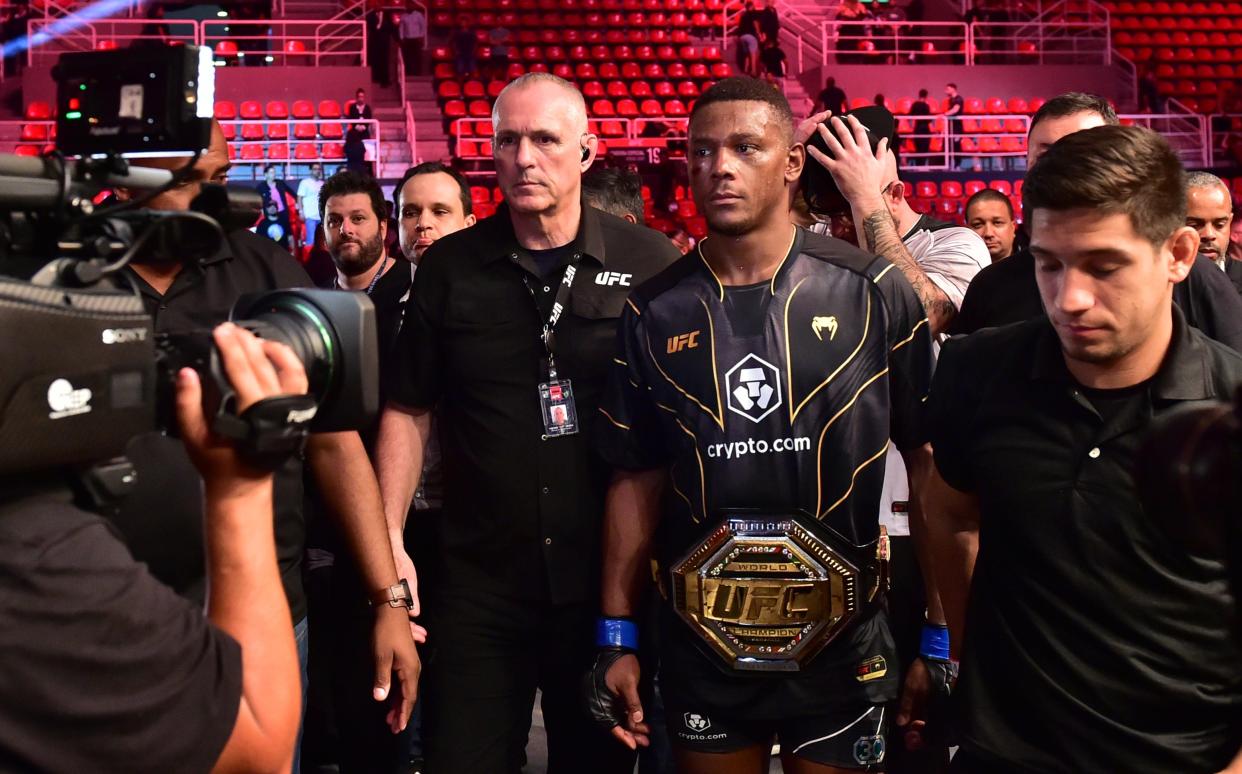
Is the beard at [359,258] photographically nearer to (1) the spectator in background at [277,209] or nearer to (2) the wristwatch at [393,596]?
(2) the wristwatch at [393,596]

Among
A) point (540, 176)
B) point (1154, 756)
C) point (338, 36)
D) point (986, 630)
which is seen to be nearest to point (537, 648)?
point (540, 176)

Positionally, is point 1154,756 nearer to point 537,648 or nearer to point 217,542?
point 217,542

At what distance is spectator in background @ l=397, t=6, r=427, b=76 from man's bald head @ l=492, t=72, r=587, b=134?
13.1 metres

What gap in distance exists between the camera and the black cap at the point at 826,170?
301 centimetres

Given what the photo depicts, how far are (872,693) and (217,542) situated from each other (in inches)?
58.3

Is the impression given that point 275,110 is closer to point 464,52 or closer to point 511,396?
point 464,52

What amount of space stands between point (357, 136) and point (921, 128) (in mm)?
7148

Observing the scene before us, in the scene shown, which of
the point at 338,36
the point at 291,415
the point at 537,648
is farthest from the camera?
the point at 338,36

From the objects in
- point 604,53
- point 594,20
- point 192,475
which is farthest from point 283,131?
point 192,475

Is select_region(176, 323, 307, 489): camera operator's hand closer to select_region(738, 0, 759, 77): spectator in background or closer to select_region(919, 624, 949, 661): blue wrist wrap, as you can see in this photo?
select_region(919, 624, 949, 661): blue wrist wrap

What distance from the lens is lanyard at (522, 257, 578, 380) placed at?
290 cm

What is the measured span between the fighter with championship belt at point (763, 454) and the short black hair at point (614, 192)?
170 cm

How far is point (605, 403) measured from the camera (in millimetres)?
2660

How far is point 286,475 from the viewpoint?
2.45 metres
